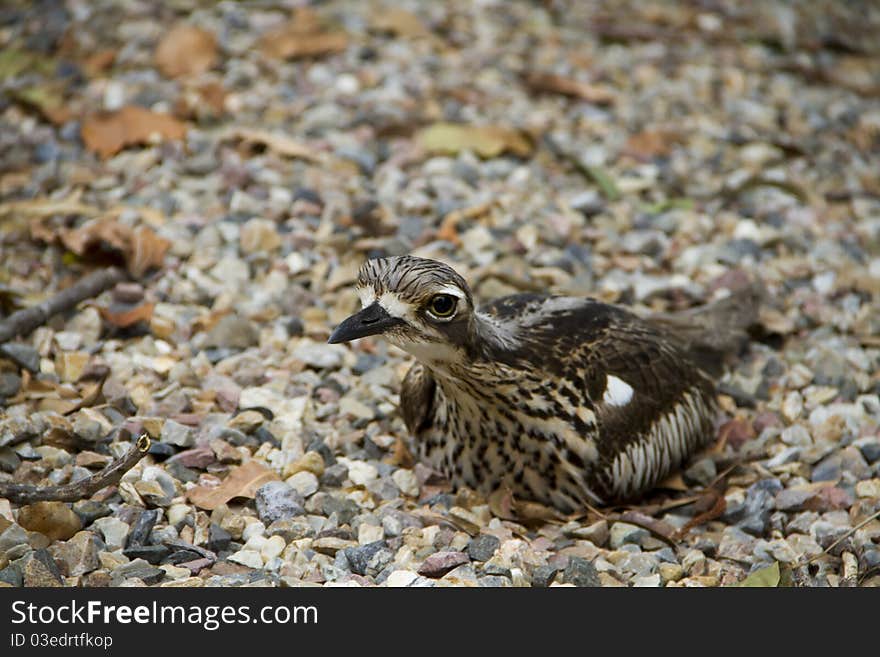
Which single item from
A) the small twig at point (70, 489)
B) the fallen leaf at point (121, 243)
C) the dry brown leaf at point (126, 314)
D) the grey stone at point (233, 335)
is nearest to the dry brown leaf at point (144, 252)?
the fallen leaf at point (121, 243)

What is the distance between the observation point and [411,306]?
13.1 feet

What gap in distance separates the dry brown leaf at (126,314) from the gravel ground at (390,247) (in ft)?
0.06

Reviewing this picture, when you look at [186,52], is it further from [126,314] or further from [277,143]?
[126,314]

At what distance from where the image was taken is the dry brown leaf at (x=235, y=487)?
4.14 meters

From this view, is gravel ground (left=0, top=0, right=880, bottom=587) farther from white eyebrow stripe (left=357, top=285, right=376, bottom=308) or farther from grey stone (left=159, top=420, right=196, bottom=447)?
white eyebrow stripe (left=357, top=285, right=376, bottom=308)

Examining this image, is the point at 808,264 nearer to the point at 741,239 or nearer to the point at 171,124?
the point at 741,239

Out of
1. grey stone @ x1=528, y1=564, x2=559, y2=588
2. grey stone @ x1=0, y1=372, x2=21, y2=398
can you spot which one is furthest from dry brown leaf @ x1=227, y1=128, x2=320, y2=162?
grey stone @ x1=528, y1=564, x2=559, y2=588

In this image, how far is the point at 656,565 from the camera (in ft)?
13.6

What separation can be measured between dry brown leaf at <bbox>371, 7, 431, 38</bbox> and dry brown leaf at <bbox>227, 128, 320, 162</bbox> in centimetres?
148

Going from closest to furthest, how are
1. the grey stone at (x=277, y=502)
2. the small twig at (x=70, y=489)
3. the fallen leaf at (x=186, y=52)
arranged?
Answer: the small twig at (x=70, y=489), the grey stone at (x=277, y=502), the fallen leaf at (x=186, y=52)

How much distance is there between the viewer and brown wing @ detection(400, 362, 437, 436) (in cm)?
456

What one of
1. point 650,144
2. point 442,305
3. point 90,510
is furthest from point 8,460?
point 650,144

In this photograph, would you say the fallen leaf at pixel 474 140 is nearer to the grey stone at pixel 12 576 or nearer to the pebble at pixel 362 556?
the pebble at pixel 362 556

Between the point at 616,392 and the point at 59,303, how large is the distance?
241 centimetres
